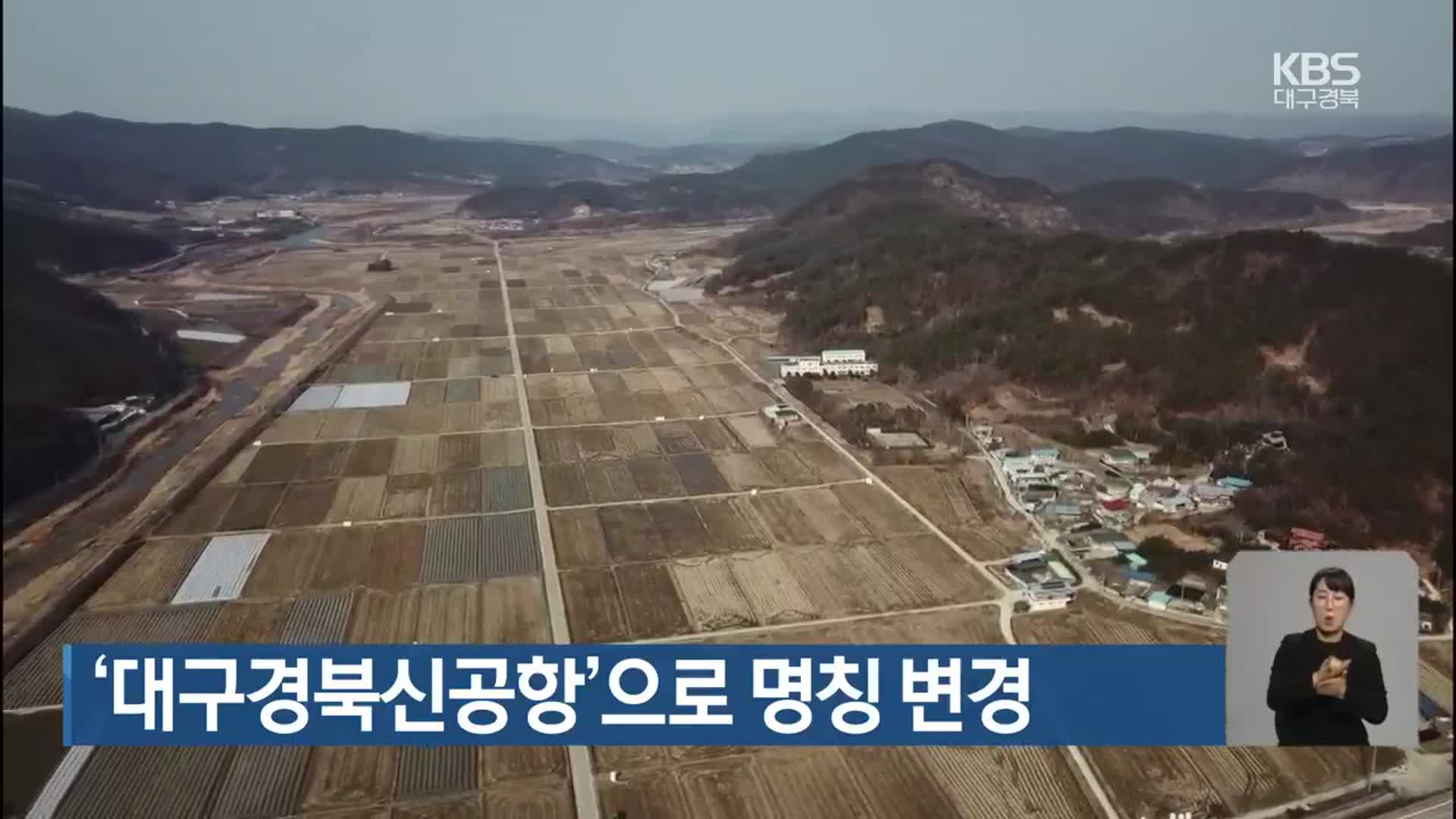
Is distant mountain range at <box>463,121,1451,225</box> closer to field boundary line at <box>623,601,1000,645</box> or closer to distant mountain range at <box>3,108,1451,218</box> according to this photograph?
distant mountain range at <box>3,108,1451,218</box>

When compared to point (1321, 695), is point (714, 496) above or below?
below

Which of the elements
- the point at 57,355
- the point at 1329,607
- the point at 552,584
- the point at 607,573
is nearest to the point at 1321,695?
the point at 1329,607

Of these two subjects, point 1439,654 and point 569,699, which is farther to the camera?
point 1439,654

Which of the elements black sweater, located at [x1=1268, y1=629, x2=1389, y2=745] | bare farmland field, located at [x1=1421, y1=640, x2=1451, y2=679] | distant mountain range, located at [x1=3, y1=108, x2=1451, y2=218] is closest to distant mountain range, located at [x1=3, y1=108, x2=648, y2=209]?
distant mountain range, located at [x1=3, y1=108, x2=1451, y2=218]

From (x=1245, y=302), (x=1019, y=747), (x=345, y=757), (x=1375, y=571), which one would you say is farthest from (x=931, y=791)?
(x=1245, y=302)

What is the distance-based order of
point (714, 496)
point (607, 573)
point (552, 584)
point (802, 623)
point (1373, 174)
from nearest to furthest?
point (802, 623) → point (552, 584) → point (607, 573) → point (714, 496) → point (1373, 174)

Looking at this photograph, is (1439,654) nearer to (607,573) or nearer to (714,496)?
(714,496)

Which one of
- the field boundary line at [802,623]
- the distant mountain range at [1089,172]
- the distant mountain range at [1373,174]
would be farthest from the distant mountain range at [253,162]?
the distant mountain range at [1373,174]
